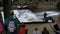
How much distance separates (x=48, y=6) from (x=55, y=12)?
686 millimetres

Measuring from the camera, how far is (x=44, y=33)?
7289 mm

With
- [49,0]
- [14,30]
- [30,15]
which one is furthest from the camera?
[30,15]

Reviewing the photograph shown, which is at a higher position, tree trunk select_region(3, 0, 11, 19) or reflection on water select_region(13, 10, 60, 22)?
tree trunk select_region(3, 0, 11, 19)

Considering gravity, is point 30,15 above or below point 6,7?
below

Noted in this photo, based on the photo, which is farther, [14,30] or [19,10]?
[19,10]

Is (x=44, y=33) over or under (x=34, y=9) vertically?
under

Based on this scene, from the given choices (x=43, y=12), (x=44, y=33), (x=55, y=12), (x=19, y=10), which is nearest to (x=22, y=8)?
(x=19, y=10)

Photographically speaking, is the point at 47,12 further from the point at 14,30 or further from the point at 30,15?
the point at 14,30

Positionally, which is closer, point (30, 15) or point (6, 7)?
point (6, 7)

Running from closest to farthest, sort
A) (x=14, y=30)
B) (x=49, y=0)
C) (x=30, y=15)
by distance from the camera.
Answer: (x=14, y=30) → (x=49, y=0) → (x=30, y=15)

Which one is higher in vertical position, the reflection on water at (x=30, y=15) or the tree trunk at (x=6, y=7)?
the tree trunk at (x=6, y=7)

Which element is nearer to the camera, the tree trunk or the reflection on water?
the tree trunk

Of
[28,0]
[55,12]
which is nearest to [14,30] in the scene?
[28,0]

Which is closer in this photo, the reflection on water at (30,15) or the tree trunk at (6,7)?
the tree trunk at (6,7)
